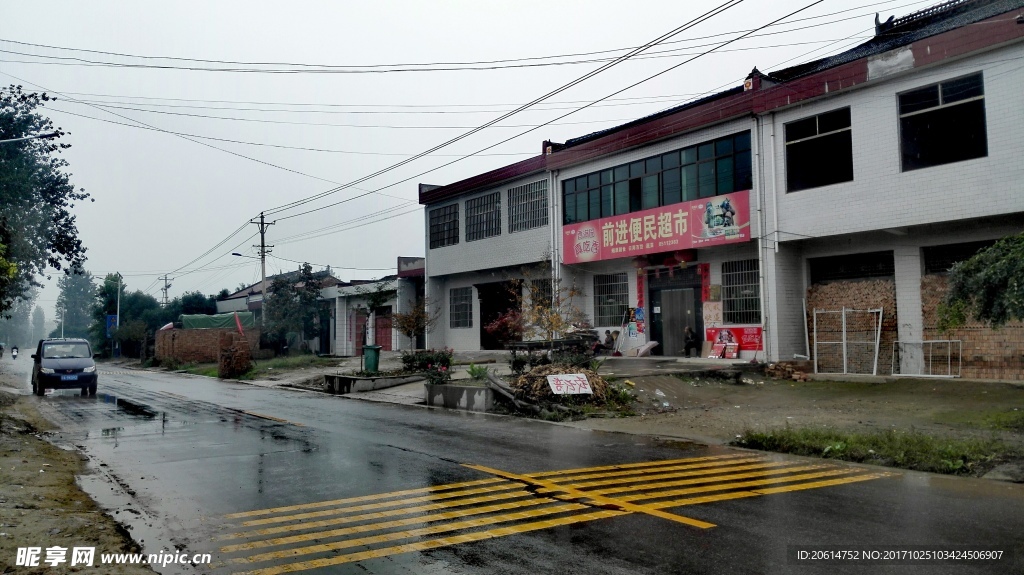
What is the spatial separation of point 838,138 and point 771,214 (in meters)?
2.82

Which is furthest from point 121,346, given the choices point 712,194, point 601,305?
point 712,194

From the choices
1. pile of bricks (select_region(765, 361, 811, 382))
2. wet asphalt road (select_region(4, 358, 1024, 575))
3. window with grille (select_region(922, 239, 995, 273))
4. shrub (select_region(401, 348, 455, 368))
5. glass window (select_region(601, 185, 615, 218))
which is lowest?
wet asphalt road (select_region(4, 358, 1024, 575))

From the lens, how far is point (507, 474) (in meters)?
9.24

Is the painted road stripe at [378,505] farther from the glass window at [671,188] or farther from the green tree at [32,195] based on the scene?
the green tree at [32,195]

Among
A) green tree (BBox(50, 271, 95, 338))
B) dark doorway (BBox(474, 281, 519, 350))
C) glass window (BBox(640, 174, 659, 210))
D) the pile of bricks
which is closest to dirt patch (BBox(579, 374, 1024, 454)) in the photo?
the pile of bricks

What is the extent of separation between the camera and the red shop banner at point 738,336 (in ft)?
75.0

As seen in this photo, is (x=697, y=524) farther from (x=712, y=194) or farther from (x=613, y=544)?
(x=712, y=194)

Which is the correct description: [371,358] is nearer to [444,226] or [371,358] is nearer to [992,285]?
[444,226]

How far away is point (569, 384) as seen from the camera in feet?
56.1

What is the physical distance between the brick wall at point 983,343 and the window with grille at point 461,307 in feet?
69.4

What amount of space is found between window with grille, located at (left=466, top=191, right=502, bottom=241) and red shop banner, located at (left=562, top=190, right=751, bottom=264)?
16.0ft

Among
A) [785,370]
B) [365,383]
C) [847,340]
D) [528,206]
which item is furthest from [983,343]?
[528,206]

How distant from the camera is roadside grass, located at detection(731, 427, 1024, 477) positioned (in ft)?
32.0

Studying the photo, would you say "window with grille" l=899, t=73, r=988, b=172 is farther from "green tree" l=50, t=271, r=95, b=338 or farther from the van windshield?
"green tree" l=50, t=271, r=95, b=338
